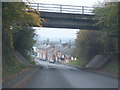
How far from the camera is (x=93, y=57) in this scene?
48.7 m

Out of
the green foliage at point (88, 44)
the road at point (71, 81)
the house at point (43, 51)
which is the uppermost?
the green foliage at point (88, 44)

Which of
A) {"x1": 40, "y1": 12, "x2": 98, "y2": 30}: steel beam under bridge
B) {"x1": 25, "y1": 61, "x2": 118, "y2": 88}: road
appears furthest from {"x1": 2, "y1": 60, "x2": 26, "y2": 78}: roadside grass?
{"x1": 40, "y1": 12, "x2": 98, "y2": 30}: steel beam under bridge

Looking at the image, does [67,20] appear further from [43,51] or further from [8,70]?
[43,51]

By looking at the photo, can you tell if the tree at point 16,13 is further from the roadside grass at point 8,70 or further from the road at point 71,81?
the roadside grass at point 8,70

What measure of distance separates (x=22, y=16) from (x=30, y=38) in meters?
29.0

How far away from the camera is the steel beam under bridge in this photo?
1304 inches

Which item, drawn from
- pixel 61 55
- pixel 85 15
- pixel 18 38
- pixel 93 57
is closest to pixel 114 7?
pixel 85 15

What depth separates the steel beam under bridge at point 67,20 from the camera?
109 feet

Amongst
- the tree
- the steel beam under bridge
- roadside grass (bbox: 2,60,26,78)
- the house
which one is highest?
the steel beam under bridge

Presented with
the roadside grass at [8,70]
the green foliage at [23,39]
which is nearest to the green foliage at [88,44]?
the green foliage at [23,39]

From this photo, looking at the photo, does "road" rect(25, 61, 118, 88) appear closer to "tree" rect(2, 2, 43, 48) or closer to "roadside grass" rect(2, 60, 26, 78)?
"roadside grass" rect(2, 60, 26, 78)

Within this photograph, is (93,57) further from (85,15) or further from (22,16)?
(22,16)

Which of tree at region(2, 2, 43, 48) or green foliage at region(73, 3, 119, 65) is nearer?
tree at region(2, 2, 43, 48)

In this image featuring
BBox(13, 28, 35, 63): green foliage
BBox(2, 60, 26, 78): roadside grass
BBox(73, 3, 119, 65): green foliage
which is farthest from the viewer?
BBox(13, 28, 35, 63): green foliage
